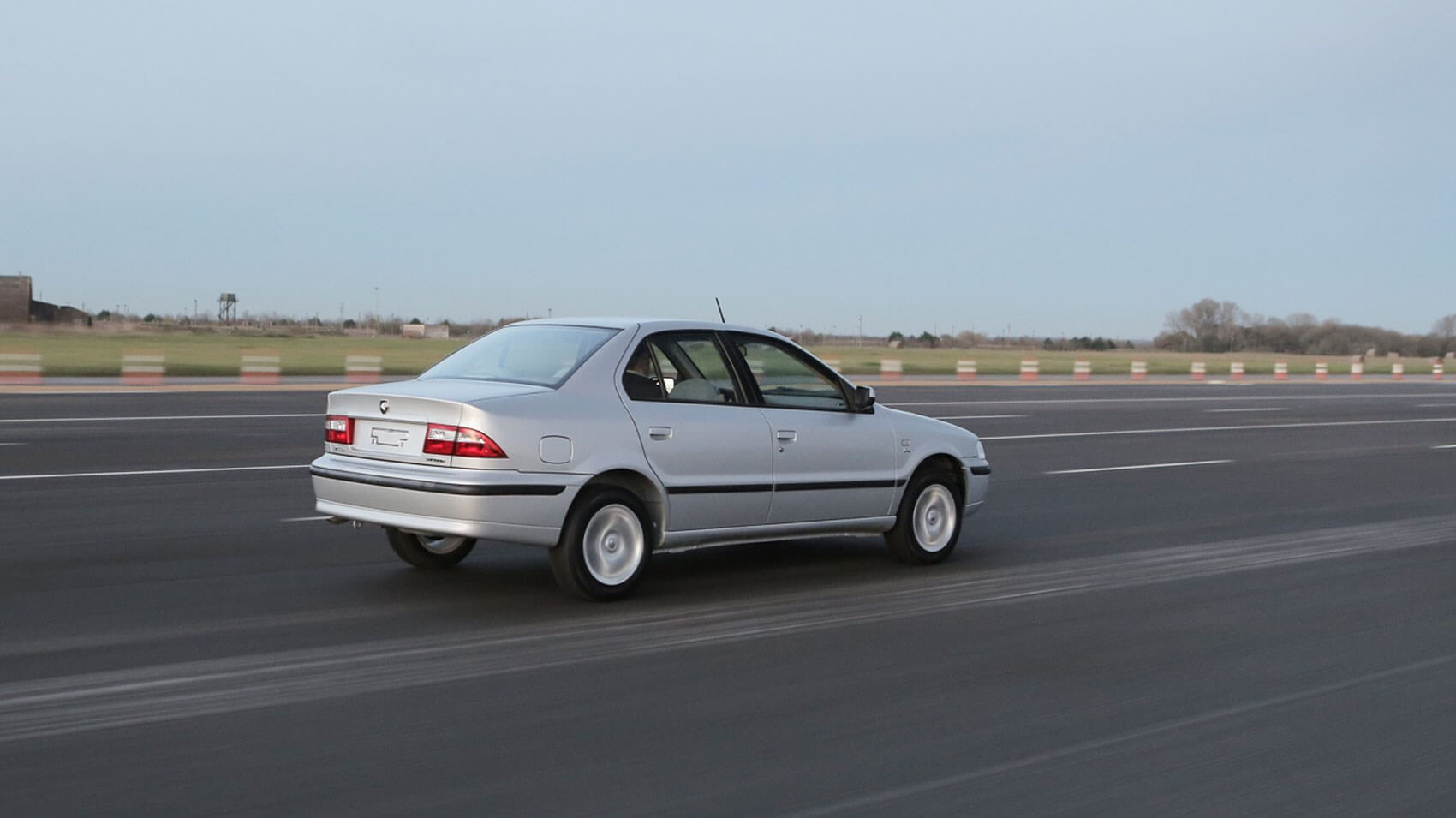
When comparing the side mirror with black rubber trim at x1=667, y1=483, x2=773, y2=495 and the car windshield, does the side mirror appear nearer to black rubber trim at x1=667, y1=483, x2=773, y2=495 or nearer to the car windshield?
black rubber trim at x1=667, y1=483, x2=773, y2=495

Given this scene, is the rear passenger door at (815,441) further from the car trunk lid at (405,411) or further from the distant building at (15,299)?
the distant building at (15,299)

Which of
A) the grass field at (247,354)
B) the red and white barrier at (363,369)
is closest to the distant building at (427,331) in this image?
the grass field at (247,354)

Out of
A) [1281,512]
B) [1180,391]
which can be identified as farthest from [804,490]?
[1180,391]

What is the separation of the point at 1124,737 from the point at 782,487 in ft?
10.8

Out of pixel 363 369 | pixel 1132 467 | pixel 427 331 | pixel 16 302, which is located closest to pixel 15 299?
pixel 16 302

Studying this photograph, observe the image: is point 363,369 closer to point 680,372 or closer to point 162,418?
point 162,418

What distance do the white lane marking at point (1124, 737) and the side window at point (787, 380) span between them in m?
3.31

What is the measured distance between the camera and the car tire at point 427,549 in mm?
8344

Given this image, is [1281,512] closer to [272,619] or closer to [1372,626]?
[1372,626]

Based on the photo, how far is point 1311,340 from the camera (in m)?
117

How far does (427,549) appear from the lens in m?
8.42

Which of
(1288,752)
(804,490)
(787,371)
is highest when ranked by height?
(787,371)

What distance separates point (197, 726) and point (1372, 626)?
5859mm

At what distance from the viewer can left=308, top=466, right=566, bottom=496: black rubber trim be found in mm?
6930
